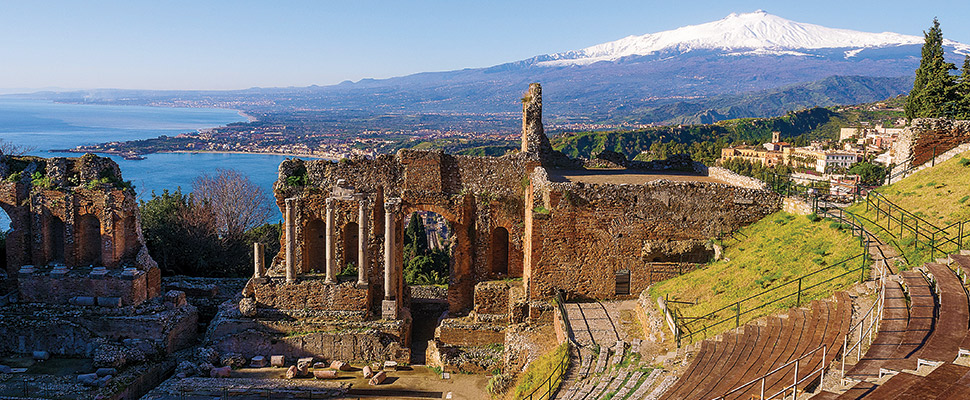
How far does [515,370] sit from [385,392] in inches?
152

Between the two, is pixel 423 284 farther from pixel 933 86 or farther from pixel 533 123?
pixel 933 86

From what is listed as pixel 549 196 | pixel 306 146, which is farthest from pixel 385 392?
pixel 306 146

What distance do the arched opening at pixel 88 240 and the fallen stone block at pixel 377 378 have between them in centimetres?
1095

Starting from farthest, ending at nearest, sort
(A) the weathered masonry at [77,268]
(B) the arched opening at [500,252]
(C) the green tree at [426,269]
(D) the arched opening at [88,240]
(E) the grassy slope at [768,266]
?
1. (C) the green tree at [426,269]
2. (B) the arched opening at [500,252]
3. (D) the arched opening at [88,240]
4. (A) the weathered masonry at [77,268]
5. (E) the grassy slope at [768,266]

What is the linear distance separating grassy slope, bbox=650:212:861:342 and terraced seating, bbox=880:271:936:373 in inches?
75.1

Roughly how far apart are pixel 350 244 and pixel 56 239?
1032 cm

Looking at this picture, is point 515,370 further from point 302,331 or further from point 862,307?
point 862,307

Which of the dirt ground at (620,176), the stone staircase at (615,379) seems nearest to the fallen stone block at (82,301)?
the dirt ground at (620,176)

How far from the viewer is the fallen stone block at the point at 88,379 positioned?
20.9m

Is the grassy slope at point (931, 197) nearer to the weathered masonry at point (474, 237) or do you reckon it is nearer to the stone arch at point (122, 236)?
the weathered masonry at point (474, 237)

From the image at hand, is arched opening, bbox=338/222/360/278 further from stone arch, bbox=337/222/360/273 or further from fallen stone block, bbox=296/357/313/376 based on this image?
fallen stone block, bbox=296/357/313/376

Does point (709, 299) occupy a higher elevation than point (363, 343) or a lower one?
higher

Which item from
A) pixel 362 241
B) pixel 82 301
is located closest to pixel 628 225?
pixel 362 241

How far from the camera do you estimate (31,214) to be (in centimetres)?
2567
